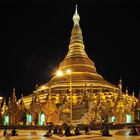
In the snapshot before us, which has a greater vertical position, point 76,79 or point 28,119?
point 76,79

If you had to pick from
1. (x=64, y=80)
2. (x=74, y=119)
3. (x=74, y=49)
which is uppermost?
(x=74, y=49)

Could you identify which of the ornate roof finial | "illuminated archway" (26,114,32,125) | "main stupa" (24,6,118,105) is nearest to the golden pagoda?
"main stupa" (24,6,118,105)

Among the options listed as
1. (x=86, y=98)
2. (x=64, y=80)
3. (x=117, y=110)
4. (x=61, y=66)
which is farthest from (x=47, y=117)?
(x=61, y=66)

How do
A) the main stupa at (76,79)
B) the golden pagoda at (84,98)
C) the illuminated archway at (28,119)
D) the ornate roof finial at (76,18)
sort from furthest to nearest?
the ornate roof finial at (76,18), the main stupa at (76,79), the illuminated archway at (28,119), the golden pagoda at (84,98)

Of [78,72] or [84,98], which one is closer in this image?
[84,98]

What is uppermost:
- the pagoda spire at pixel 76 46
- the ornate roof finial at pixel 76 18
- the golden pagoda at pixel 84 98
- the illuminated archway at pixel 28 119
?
the ornate roof finial at pixel 76 18

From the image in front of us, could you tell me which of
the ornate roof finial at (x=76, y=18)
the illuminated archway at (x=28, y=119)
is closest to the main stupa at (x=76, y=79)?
the ornate roof finial at (x=76, y=18)

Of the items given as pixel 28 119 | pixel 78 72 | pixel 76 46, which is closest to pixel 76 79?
pixel 78 72

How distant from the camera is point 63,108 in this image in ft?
163

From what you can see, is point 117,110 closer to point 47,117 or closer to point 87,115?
point 87,115

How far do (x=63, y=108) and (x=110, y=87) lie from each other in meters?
17.0

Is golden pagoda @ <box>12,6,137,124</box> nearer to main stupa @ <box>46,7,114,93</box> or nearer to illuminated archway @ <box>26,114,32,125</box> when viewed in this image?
main stupa @ <box>46,7,114,93</box>

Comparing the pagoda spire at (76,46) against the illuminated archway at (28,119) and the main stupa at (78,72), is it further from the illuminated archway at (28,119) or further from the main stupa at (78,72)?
the illuminated archway at (28,119)

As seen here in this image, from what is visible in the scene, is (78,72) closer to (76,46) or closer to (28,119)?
(76,46)
